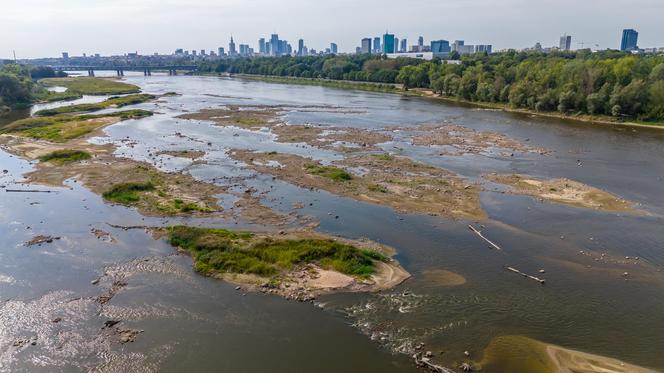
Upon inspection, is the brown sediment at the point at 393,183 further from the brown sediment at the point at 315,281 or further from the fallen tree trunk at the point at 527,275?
the brown sediment at the point at 315,281

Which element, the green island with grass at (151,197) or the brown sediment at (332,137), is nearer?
the green island with grass at (151,197)

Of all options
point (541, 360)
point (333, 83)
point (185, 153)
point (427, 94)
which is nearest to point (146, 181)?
point (185, 153)

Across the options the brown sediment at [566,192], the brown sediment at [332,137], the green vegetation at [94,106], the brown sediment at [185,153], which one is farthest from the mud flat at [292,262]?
the green vegetation at [94,106]

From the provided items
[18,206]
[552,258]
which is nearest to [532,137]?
[552,258]

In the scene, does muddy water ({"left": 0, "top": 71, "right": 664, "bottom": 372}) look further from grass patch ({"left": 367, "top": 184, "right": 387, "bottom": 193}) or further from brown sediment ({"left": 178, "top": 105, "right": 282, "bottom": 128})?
brown sediment ({"left": 178, "top": 105, "right": 282, "bottom": 128})

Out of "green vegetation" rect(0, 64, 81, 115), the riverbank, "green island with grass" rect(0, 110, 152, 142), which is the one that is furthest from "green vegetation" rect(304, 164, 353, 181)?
"green vegetation" rect(0, 64, 81, 115)
